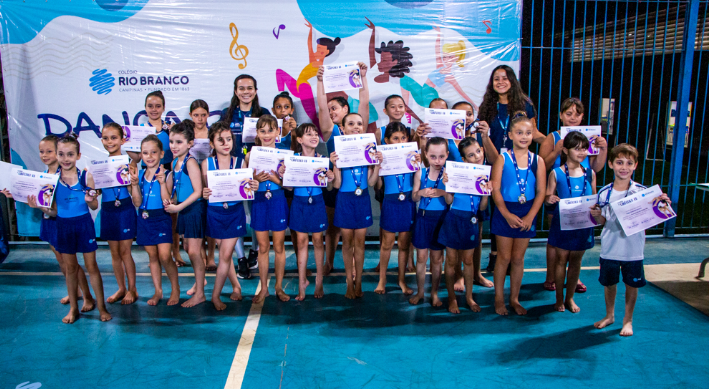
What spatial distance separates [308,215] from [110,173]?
1724 mm

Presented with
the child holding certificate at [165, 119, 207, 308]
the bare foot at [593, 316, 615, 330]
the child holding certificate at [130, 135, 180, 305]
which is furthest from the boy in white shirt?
the child holding certificate at [130, 135, 180, 305]

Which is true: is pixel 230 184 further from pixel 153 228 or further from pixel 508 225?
pixel 508 225

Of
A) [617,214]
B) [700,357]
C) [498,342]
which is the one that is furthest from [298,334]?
[700,357]

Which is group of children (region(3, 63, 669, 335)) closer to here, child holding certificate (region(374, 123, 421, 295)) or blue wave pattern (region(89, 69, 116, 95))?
child holding certificate (region(374, 123, 421, 295))

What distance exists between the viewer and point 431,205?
4230mm

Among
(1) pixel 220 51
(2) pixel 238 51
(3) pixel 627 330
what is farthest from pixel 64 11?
(3) pixel 627 330

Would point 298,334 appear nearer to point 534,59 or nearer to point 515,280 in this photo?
point 515,280

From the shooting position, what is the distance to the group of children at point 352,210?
396cm

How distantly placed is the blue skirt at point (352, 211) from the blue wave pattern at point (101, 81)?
11.8 ft

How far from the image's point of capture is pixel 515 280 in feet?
13.9

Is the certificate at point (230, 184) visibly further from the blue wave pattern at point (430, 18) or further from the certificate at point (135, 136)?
the blue wave pattern at point (430, 18)

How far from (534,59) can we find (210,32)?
1002 cm

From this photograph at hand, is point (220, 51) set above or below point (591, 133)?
above

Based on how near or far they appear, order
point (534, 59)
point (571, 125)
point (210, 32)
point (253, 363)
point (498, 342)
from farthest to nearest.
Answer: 1. point (534, 59)
2. point (210, 32)
3. point (571, 125)
4. point (498, 342)
5. point (253, 363)
